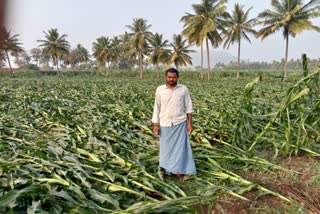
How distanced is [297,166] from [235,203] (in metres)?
1.43

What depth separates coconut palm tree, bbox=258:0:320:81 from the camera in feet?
76.0

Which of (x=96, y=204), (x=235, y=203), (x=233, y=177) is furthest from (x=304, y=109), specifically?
(x=96, y=204)

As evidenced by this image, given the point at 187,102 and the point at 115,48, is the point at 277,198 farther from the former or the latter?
the point at 115,48

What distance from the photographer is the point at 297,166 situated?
3.88m

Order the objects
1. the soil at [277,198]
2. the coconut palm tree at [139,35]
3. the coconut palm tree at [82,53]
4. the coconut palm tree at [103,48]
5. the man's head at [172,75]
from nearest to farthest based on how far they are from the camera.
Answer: the soil at [277,198] < the man's head at [172,75] < the coconut palm tree at [139,35] < the coconut palm tree at [103,48] < the coconut palm tree at [82,53]

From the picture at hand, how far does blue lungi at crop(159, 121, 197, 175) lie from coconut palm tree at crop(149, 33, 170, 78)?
33033mm

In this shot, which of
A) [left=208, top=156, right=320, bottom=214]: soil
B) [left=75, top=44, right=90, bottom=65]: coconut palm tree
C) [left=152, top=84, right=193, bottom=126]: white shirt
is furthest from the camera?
[left=75, top=44, right=90, bottom=65]: coconut palm tree

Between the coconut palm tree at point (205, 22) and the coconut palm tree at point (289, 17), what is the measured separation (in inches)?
148

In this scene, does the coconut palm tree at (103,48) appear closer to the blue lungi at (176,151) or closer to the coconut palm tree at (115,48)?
the coconut palm tree at (115,48)

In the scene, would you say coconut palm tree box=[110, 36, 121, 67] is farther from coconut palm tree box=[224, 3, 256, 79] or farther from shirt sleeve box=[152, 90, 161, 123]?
shirt sleeve box=[152, 90, 161, 123]

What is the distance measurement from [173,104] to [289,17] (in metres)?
23.1

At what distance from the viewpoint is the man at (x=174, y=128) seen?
3639 millimetres

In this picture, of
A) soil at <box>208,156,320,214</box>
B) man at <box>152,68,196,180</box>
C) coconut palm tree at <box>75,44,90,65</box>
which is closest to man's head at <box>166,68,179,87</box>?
man at <box>152,68,196,180</box>

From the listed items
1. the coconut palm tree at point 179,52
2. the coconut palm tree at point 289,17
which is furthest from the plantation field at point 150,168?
the coconut palm tree at point 179,52
